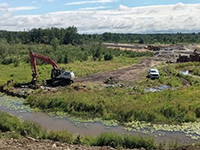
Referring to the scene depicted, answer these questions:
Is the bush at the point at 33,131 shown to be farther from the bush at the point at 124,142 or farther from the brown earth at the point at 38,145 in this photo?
the bush at the point at 124,142

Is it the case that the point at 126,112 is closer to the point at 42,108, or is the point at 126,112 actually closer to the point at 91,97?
the point at 91,97

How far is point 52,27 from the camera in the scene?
129 meters

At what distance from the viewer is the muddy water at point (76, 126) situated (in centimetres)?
1888

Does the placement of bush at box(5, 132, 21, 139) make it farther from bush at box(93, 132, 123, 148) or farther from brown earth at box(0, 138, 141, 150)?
bush at box(93, 132, 123, 148)

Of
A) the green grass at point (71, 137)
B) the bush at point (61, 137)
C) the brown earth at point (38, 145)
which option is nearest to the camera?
the brown earth at point (38, 145)

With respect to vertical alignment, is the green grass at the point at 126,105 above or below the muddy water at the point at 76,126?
above

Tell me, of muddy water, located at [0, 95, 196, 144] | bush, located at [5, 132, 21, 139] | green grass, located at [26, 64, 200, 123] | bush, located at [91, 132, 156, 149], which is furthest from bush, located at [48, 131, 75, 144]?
green grass, located at [26, 64, 200, 123]

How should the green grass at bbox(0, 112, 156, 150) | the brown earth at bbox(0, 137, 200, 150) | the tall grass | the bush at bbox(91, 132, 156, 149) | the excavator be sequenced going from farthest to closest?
the excavator < the tall grass < the green grass at bbox(0, 112, 156, 150) < the bush at bbox(91, 132, 156, 149) < the brown earth at bbox(0, 137, 200, 150)

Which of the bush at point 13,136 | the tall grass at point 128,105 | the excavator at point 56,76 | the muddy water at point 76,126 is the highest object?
the excavator at point 56,76

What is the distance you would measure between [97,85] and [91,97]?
9421 mm

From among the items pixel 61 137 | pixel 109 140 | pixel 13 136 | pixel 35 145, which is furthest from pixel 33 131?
pixel 109 140

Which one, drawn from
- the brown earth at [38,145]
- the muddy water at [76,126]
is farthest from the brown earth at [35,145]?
the muddy water at [76,126]

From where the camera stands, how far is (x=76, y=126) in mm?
21578

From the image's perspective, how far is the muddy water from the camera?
1888 centimetres
